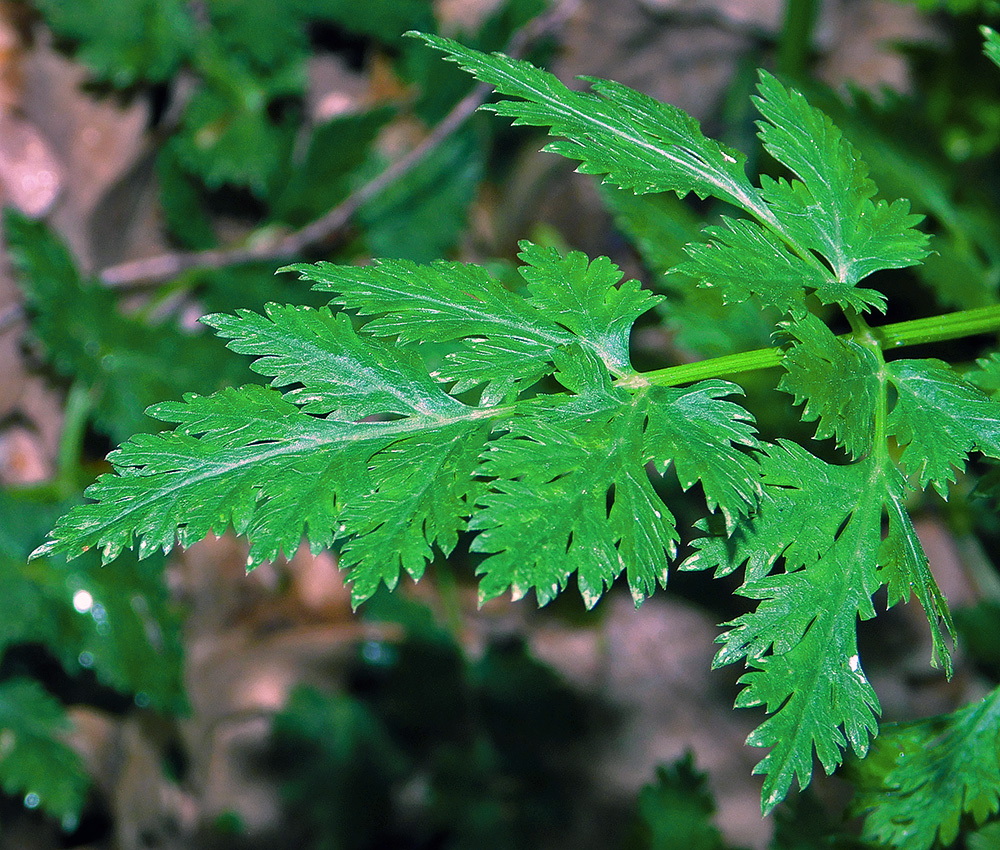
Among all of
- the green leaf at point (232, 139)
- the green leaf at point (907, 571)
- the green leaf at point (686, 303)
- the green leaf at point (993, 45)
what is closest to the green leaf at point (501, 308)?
the green leaf at point (907, 571)

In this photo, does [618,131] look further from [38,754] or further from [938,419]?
[38,754]

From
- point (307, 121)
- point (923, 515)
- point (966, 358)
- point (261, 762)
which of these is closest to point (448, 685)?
point (261, 762)

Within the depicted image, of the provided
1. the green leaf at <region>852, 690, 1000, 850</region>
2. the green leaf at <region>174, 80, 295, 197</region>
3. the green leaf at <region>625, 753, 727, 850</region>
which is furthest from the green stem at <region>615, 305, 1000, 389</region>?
the green leaf at <region>174, 80, 295, 197</region>

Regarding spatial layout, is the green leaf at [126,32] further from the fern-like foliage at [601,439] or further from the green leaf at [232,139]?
the fern-like foliage at [601,439]

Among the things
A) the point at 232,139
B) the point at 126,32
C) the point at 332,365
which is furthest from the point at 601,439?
the point at 126,32

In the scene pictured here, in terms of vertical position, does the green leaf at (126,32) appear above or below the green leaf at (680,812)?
above

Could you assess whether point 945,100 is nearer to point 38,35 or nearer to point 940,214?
point 940,214
